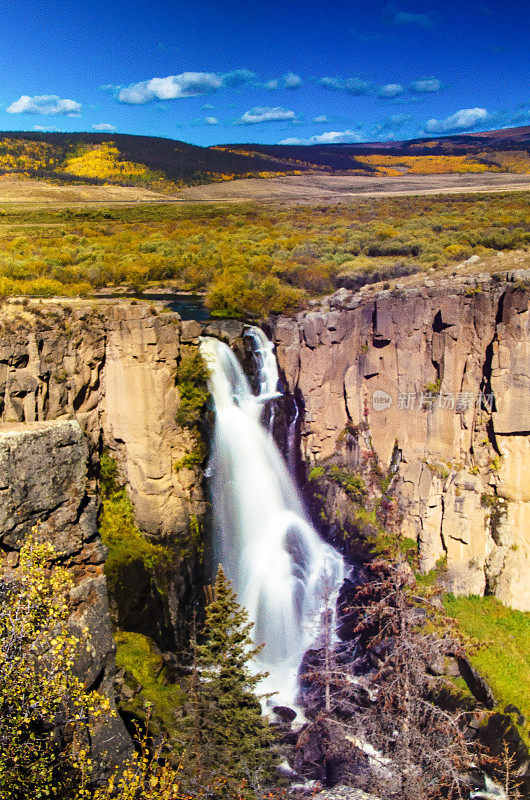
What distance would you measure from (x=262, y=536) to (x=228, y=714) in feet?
27.0

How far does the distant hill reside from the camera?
40.0 metres

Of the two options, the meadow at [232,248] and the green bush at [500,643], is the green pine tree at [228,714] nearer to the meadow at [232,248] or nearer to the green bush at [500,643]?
the green bush at [500,643]

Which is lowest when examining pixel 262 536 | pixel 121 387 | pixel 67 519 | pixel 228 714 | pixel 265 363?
pixel 228 714

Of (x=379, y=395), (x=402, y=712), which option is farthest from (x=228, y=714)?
(x=379, y=395)

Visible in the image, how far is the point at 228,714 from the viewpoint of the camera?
1396 cm

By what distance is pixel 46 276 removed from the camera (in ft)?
81.7

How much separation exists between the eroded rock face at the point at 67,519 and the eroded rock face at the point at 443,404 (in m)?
15.5

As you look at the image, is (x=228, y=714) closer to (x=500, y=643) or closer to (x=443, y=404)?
(x=500, y=643)

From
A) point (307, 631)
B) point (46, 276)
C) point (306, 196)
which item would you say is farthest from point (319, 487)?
point (306, 196)

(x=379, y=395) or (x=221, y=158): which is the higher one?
(x=221, y=158)

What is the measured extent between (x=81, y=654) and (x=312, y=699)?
12.2 metres

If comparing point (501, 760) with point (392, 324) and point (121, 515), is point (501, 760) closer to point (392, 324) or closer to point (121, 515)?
point (121, 515)

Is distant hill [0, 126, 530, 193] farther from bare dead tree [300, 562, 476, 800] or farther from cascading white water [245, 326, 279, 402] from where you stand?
bare dead tree [300, 562, 476, 800]

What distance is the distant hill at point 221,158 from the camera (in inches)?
1575
